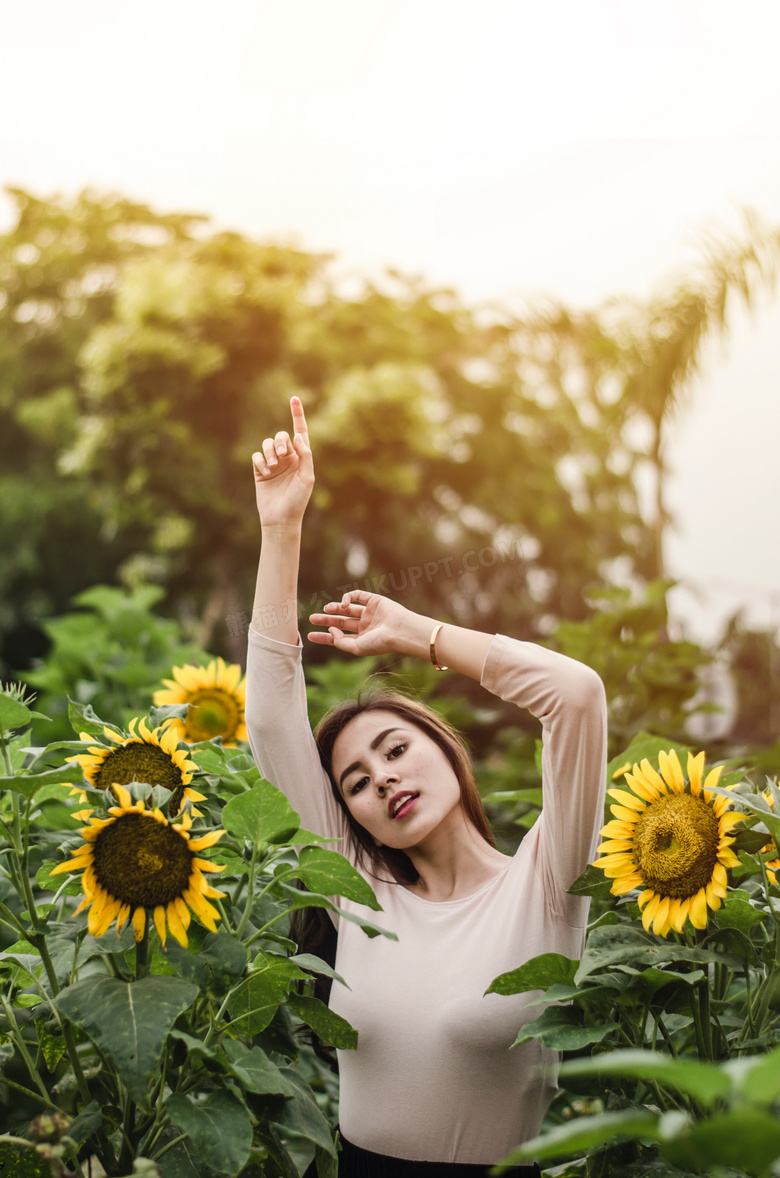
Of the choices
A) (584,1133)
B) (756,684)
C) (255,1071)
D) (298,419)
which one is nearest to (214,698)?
(298,419)

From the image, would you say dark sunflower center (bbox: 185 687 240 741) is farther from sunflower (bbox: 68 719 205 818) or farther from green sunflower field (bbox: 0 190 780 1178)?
sunflower (bbox: 68 719 205 818)

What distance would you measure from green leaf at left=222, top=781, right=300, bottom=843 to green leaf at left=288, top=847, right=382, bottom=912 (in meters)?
0.03

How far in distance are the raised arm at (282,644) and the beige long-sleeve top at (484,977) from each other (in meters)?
0.03

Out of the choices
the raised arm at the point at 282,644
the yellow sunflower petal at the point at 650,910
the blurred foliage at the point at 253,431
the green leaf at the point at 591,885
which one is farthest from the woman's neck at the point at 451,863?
the blurred foliage at the point at 253,431

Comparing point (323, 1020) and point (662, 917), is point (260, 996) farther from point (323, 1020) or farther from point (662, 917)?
point (662, 917)

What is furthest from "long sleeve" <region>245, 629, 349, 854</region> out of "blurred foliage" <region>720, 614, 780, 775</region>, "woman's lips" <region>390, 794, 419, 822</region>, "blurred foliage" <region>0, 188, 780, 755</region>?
"blurred foliage" <region>0, 188, 780, 755</region>

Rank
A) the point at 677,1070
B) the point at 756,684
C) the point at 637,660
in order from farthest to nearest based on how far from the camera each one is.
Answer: the point at 756,684 → the point at 637,660 → the point at 677,1070

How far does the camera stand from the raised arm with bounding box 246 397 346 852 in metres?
1.05

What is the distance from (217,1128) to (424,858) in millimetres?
540

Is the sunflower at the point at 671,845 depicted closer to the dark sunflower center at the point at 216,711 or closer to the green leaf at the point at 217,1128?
the green leaf at the point at 217,1128

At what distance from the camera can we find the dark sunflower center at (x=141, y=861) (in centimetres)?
64

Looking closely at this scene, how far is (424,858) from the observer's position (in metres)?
1.15

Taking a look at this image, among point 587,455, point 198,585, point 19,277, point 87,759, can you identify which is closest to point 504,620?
point 587,455

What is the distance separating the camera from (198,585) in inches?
354
